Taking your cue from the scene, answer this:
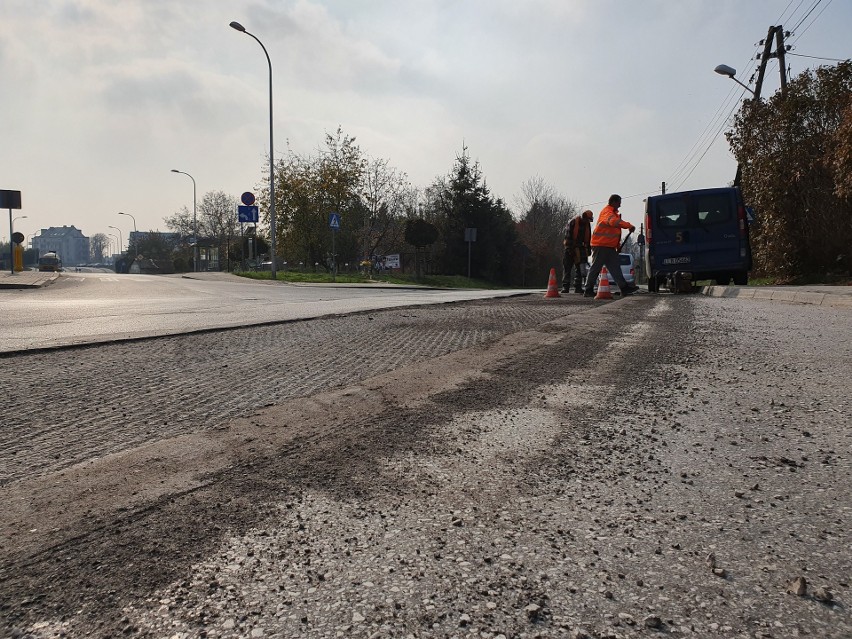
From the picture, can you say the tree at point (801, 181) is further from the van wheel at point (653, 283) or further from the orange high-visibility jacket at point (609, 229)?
the orange high-visibility jacket at point (609, 229)

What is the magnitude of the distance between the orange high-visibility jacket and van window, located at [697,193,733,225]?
3.34 m

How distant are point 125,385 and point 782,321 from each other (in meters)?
7.12

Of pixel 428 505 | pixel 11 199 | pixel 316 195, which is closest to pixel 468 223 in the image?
pixel 316 195

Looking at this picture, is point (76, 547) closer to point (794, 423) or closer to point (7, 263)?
point (794, 423)

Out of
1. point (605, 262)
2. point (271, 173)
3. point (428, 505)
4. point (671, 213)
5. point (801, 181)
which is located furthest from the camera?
point (271, 173)

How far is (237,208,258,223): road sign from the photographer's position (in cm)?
2757

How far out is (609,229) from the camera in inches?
521

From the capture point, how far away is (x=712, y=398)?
3.37m

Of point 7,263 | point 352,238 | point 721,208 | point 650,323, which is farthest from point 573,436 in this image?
point 7,263

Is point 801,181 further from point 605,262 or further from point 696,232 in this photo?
point 605,262

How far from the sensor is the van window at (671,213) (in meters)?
15.5

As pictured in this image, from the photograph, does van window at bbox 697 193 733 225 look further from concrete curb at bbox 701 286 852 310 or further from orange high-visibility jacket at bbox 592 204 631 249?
orange high-visibility jacket at bbox 592 204 631 249

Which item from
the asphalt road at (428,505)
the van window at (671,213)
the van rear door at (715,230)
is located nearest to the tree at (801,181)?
the van rear door at (715,230)

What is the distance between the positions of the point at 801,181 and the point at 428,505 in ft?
65.2
